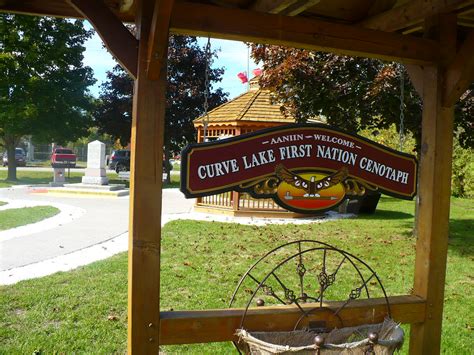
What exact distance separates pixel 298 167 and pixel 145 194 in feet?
3.26

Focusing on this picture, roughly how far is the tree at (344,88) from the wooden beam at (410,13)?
17.2 ft

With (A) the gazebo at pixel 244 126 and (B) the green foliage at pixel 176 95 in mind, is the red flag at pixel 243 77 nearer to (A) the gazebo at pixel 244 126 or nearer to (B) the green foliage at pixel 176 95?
(A) the gazebo at pixel 244 126

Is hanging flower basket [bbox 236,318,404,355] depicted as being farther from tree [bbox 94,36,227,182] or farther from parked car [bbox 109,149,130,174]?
parked car [bbox 109,149,130,174]

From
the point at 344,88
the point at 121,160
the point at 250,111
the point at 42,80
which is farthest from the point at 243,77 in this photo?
the point at 121,160

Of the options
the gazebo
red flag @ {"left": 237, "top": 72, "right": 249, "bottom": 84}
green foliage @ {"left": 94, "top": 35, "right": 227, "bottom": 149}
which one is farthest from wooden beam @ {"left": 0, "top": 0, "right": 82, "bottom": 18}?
green foliage @ {"left": 94, "top": 35, "right": 227, "bottom": 149}

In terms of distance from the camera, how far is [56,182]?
883 inches

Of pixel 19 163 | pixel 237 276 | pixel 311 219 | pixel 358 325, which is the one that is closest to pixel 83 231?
pixel 237 276

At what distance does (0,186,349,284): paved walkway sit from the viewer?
23.0ft

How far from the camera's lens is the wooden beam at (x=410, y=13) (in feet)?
10.1

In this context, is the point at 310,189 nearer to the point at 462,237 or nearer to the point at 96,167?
the point at 462,237

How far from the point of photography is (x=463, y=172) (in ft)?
64.1

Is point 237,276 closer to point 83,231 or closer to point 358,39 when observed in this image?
point 358,39

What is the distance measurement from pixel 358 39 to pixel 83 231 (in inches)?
334

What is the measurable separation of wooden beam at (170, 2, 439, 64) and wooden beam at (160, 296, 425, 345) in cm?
169
